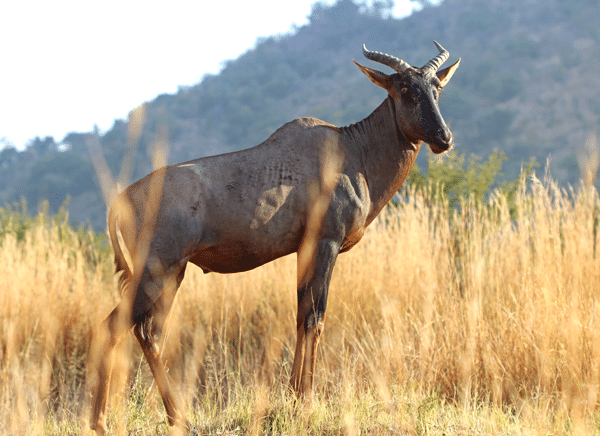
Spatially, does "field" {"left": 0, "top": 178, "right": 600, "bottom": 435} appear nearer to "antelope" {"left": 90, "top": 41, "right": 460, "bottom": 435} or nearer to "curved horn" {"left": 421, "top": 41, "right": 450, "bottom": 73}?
"antelope" {"left": 90, "top": 41, "right": 460, "bottom": 435}

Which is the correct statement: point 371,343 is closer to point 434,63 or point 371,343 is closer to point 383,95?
point 434,63

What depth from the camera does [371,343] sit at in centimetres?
570

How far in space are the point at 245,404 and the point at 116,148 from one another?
149ft

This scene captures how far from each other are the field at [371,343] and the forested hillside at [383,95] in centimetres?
3555

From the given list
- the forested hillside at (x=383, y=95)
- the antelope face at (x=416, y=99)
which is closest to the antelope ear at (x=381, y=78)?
the antelope face at (x=416, y=99)

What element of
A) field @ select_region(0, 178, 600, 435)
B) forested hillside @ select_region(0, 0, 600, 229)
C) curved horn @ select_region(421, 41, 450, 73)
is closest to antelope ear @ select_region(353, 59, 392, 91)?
curved horn @ select_region(421, 41, 450, 73)

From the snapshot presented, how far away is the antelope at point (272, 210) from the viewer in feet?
10.5

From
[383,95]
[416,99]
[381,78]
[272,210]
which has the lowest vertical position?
[272,210]

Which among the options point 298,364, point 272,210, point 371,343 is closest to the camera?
point 272,210

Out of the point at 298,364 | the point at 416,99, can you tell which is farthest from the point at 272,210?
the point at 416,99

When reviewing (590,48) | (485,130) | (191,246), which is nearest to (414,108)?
(191,246)

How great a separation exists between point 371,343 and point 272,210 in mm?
2878

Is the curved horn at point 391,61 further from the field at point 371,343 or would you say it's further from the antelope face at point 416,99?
the field at point 371,343

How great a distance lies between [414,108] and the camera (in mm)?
3611
